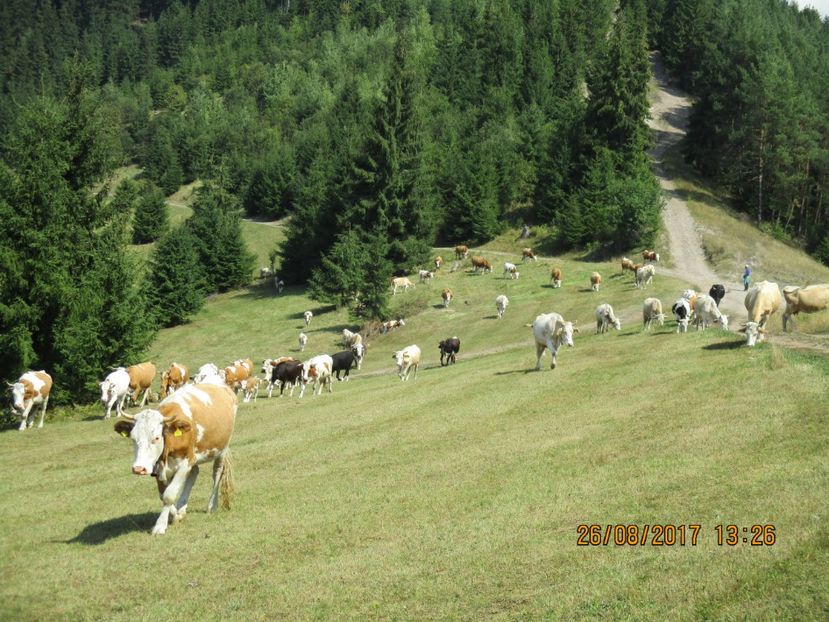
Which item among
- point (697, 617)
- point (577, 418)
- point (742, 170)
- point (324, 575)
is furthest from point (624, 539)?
point (742, 170)

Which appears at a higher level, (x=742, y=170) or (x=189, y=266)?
(x=742, y=170)

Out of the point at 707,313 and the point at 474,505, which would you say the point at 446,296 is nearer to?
the point at 707,313

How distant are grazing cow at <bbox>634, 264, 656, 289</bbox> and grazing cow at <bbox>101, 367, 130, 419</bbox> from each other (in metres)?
36.8

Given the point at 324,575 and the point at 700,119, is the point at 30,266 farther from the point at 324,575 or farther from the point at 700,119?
the point at 700,119

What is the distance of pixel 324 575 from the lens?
1044cm

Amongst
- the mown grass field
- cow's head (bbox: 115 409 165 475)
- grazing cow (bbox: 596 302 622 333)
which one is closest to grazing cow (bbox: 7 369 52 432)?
the mown grass field

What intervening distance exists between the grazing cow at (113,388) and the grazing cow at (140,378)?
3.51 ft

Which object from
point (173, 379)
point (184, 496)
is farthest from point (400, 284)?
point (184, 496)

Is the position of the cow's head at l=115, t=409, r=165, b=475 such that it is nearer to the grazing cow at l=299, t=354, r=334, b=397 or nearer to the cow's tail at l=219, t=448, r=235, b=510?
the cow's tail at l=219, t=448, r=235, b=510

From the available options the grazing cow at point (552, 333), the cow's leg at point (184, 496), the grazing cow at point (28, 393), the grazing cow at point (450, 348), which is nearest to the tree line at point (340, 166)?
the grazing cow at point (28, 393)

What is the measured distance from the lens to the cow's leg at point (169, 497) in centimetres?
1271

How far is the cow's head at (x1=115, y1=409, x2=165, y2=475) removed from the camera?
40.1 feet

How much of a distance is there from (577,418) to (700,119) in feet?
280

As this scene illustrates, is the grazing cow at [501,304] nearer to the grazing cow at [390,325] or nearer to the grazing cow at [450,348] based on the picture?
the grazing cow at [390,325]
